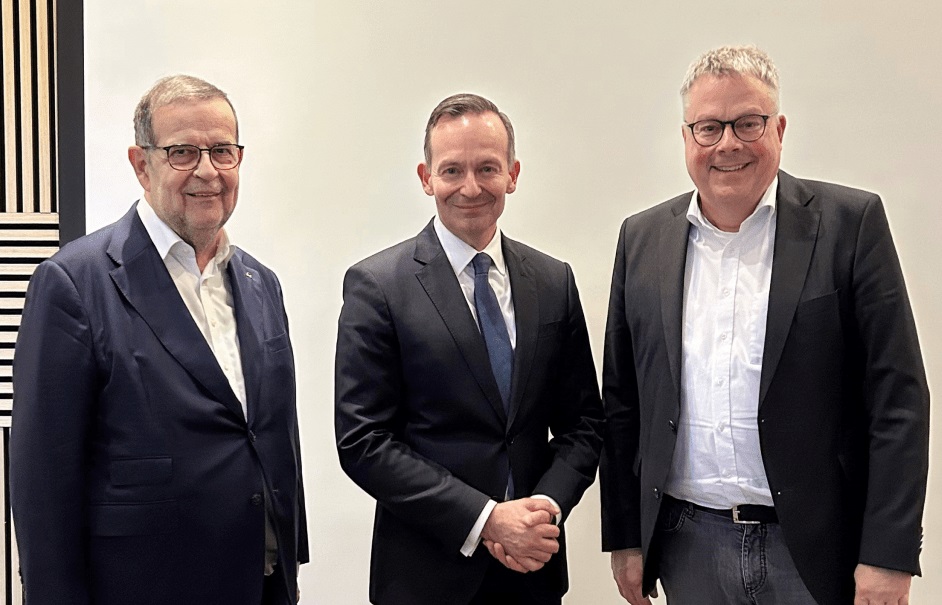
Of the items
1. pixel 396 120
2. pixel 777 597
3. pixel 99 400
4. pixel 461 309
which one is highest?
pixel 396 120

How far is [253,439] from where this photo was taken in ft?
6.84

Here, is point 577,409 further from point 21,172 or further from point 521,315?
point 21,172

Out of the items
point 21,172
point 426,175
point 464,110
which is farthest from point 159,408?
point 21,172

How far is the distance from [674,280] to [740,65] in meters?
0.54

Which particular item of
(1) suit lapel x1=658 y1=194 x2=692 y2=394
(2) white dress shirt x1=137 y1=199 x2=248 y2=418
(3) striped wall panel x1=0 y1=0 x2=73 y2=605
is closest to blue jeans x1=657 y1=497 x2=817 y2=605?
(1) suit lapel x1=658 y1=194 x2=692 y2=394

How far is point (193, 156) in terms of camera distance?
6.86ft

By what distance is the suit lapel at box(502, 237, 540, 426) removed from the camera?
224 centimetres

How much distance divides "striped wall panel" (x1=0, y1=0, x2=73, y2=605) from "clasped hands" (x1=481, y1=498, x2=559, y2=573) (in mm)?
2195

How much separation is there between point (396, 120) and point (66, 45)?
1228 millimetres

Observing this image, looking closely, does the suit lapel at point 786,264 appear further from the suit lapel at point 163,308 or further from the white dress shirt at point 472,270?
the suit lapel at point 163,308

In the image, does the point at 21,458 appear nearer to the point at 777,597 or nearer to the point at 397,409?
the point at 397,409

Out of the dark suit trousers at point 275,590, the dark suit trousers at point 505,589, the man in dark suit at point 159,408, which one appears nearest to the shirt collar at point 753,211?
the dark suit trousers at point 505,589

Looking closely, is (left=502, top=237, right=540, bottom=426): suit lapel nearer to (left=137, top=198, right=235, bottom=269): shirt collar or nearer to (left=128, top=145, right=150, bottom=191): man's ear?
(left=137, top=198, right=235, bottom=269): shirt collar

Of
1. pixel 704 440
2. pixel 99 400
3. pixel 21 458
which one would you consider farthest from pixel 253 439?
pixel 704 440
